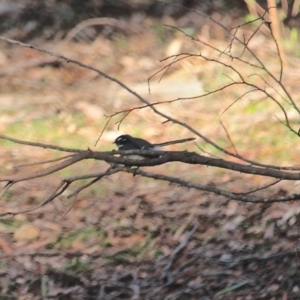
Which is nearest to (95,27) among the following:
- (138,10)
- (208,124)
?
(138,10)

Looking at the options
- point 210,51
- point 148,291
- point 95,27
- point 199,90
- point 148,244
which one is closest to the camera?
point 148,291

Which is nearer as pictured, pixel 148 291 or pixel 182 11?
pixel 148 291

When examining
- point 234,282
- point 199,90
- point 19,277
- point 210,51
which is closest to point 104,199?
point 19,277

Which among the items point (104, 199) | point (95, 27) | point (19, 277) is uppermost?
point (95, 27)

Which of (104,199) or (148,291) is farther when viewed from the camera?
(104,199)

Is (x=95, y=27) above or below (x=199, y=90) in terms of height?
above

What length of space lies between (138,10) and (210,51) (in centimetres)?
151

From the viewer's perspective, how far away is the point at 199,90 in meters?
7.62

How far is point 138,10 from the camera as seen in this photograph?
30.4ft

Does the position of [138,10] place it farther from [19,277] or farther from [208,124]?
[19,277]

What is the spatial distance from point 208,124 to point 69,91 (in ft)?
5.95

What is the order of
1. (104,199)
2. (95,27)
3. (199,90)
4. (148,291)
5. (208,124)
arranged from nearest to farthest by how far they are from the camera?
(148,291) < (104,199) < (208,124) < (199,90) < (95,27)

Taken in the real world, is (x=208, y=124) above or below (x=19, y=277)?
above

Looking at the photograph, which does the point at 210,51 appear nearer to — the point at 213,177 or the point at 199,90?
the point at 199,90
